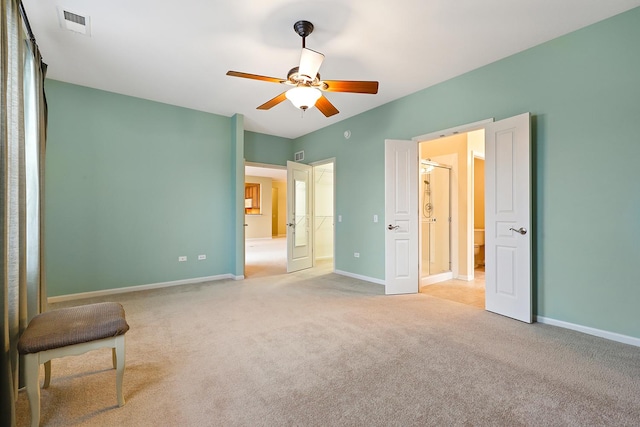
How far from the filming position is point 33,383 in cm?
154

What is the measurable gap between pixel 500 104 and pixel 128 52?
426 centimetres

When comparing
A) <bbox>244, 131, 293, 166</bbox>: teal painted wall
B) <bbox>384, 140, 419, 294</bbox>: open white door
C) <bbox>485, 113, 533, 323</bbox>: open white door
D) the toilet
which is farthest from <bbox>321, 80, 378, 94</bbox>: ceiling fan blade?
the toilet

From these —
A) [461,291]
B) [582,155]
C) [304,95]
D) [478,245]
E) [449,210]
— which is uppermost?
[304,95]

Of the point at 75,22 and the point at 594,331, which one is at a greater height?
the point at 75,22

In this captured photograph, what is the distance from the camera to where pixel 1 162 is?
148cm

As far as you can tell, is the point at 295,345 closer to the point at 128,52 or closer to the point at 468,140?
the point at 128,52

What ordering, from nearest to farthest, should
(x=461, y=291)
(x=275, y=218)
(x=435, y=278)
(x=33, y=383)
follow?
(x=33, y=383) → (x=461, y=291) → (x=435, y=278) → (x=275, y=218)

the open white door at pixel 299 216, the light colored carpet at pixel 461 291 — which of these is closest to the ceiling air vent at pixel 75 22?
the open white door at pixel 299 216

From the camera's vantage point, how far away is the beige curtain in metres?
1.49

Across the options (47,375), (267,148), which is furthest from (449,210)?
(47,375)

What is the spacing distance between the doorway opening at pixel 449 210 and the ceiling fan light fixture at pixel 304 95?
2.88 m

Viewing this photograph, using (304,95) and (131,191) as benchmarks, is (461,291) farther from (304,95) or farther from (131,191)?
(131,191)

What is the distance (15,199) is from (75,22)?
205 cm

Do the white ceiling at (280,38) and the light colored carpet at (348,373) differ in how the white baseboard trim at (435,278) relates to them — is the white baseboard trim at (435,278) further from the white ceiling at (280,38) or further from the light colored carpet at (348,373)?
the white ceiling at (280,38)
